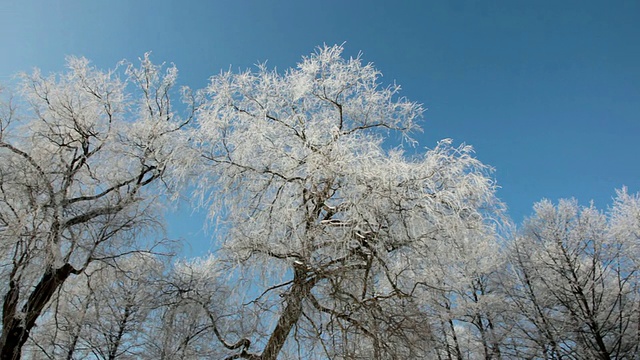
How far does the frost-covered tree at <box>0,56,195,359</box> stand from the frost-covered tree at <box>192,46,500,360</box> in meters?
1.11

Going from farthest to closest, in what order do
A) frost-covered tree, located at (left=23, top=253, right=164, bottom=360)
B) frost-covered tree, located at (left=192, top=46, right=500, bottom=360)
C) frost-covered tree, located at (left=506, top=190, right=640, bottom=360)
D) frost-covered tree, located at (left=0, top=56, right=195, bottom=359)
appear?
frost-covered tree, located at (left=506, top=190, right=640, bottom=360) → frost-covered tree, located at (left=23, top=253, right=164, bottom=360) → frost-covered tree, located at (left=0, top=56, right=195, bottom=359) → frost-covered tree, located at (left=192, top=46, right=500, bottom=360)

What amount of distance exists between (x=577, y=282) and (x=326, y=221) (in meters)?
8.79

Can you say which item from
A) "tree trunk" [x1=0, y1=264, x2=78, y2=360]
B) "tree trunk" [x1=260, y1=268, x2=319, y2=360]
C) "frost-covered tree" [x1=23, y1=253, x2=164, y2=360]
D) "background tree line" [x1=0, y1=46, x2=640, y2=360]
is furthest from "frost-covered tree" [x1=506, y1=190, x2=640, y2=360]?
"tree trunk" [x1=0, y1=264, x2=78, y2=360]

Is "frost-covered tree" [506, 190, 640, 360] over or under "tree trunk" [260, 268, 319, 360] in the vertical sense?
over

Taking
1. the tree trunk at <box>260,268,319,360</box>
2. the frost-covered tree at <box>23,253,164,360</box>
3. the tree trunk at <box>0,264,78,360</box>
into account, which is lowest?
the tree trunk at <box>260,268,319,360</box>

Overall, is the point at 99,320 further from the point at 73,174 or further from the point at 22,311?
the point at 73,174

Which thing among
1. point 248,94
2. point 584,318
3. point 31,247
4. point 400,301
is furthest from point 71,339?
point 584,318

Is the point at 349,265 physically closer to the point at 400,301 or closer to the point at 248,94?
the point at 400,301

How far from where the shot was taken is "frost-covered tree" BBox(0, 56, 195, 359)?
6070mm

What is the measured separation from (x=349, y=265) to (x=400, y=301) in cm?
116

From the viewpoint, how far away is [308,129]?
5.84 meters

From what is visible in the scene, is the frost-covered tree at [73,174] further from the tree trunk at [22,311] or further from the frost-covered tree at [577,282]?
the frost-covered tree at [577,282]

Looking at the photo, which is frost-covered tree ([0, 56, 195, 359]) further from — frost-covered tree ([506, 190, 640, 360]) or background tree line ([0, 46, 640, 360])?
frost-covered tree ([506, 190, 640, 360])

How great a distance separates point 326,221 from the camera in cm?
465
